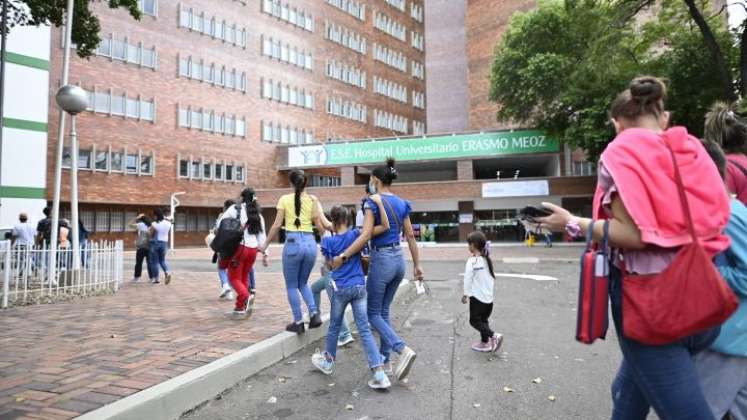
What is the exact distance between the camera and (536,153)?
33.8m

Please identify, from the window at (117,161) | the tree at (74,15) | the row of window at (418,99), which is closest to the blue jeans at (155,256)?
the tree at (74,15)

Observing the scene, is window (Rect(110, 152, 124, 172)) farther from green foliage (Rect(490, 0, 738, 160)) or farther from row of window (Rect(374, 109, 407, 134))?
row of window (Rect(374, 109, 407, 134))

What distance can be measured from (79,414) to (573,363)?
4185 mm

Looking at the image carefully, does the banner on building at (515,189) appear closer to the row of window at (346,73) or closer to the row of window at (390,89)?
the row of window at (346,73)

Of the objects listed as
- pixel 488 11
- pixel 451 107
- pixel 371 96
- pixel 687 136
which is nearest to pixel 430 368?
pixel 687 136

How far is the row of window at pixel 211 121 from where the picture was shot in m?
36.1

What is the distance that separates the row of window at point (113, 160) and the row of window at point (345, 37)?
22.4 metres

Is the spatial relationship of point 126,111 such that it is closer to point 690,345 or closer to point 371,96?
point 371,96

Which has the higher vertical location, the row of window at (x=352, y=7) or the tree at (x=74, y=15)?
the row of window at (x=352, y=7)

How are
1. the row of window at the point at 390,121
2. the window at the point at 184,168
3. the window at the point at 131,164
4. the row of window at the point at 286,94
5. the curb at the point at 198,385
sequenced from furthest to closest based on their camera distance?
1. the row of window at the point at 390,121
2. the row of window at the point at 286,94
3. the window at the point at 184,168
4. the window at the point at 131,164
5. the curb at the point at 198,385

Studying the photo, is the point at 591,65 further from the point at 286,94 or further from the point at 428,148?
the point at 286,94

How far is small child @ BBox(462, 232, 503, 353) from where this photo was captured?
5.21 m

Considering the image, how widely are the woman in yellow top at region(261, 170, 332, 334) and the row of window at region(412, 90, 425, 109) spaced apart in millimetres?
56163

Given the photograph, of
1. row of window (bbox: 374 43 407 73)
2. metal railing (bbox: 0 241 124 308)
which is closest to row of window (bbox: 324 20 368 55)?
row of window (bbox: 374 43 407 73)
